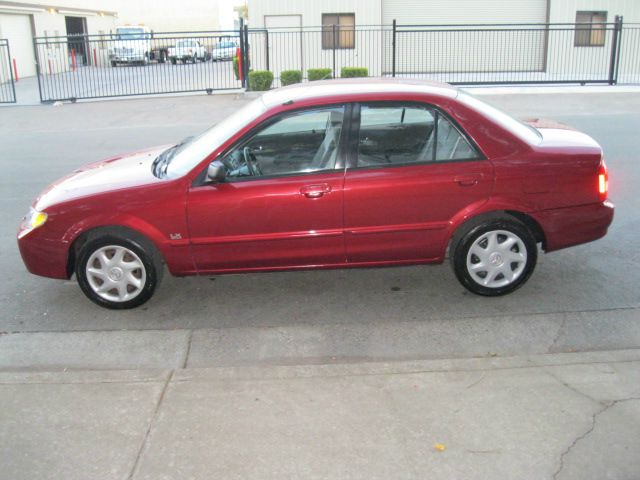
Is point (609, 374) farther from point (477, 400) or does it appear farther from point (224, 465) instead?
point (224, 465)

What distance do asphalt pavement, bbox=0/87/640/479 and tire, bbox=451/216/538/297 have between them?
6.4 inches

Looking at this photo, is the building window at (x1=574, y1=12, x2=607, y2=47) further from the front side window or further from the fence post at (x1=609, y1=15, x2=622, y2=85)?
the front side window

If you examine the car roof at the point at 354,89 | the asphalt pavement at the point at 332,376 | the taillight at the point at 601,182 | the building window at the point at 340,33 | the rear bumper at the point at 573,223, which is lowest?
the asphalt pavement at the point at 332,376

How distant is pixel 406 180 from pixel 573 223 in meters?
1.36

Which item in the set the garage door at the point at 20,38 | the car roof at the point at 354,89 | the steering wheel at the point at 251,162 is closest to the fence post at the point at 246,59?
the car roof at the point at 354,89

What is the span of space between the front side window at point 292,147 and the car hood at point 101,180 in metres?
0.66

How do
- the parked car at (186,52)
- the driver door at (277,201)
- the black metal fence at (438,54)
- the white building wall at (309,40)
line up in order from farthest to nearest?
the parked car at (186,52)
the black metal fence at (438,54)
the white building wall at (309,40)
the driver door at (277,201)

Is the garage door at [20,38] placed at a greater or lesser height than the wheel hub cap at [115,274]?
greater

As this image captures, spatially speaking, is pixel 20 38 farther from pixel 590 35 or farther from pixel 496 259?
pixel 496 259

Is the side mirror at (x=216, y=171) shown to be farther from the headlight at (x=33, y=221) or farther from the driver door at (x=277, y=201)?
the headlight at (x=33, y=221)

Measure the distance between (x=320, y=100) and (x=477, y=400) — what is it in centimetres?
251

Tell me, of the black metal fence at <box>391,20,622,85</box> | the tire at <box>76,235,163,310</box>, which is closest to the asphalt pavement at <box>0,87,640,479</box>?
the tire at <box>76,235,163,310</box>

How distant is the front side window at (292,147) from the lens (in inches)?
204

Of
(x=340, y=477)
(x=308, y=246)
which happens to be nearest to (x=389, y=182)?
(x=308, y=246)
